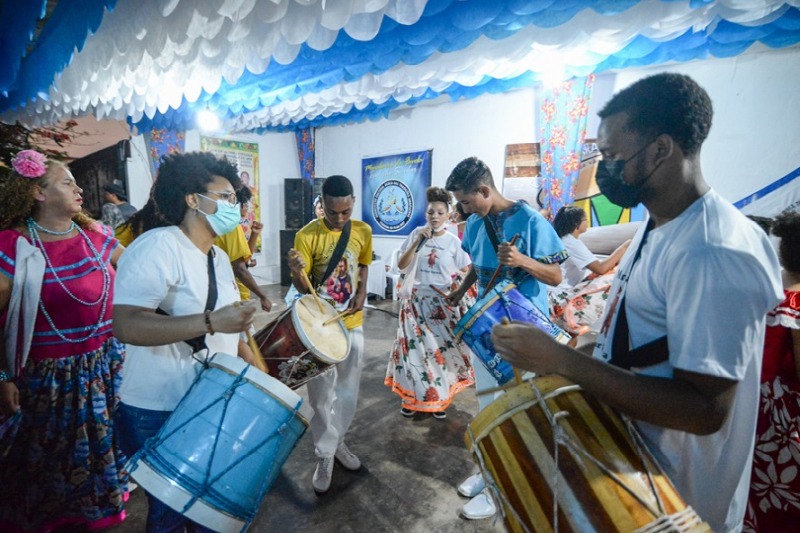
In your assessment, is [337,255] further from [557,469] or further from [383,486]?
[557,469]

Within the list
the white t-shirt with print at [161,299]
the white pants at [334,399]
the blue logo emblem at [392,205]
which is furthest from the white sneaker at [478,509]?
the blue logo emblem at [392,205]

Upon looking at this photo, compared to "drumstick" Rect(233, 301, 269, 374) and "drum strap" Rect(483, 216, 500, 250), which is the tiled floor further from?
"drumstick" Rect(233, 301, 269, 374)

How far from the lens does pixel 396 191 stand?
26.1ft

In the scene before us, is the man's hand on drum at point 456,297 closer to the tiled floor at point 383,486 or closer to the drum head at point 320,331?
the tiled floor at point 383,486

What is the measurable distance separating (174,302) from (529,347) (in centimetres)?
125

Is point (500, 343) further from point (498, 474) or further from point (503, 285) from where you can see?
point (503, 285)

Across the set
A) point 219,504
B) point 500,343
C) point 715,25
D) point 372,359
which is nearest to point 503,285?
point 500,343

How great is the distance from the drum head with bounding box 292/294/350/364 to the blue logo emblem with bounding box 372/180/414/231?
5783mm

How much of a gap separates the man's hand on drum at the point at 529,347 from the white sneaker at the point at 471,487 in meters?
1.77

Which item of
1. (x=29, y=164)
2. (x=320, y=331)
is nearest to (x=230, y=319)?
(x=320, y=331)

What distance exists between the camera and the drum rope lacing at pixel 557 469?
0.81 meters

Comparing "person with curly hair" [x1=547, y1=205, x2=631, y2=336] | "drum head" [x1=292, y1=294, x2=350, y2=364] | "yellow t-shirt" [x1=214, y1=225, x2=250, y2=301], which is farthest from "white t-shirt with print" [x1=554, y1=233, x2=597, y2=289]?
"yellow t-shirt" [x1=214, y1=225, x2=250, y2=301]

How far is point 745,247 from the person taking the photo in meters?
0.82

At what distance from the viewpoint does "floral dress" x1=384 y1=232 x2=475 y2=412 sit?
11.1 ft
